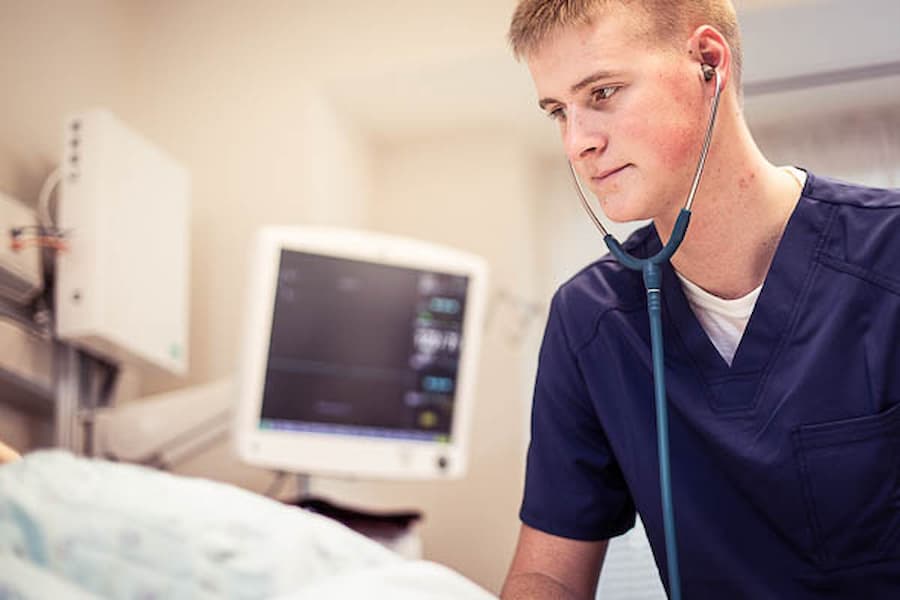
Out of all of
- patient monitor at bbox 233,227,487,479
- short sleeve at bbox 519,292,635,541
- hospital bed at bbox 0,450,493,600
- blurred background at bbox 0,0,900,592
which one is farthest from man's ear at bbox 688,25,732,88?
blurred background at bbox 0,0,900,592

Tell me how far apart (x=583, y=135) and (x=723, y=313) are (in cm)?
25

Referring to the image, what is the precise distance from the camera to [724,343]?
1.05 metres

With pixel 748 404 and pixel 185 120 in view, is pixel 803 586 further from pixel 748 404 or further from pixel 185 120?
pixel 185 120

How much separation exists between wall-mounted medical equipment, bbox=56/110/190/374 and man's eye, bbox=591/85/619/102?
1.21m

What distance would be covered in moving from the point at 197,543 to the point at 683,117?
62 cm

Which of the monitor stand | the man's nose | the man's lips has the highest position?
the man's nose

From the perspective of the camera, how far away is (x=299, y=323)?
1.92 metres

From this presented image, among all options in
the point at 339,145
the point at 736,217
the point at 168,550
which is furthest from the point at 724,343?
the point at 339,145

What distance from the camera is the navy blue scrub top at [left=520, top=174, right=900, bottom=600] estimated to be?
93 centimetres

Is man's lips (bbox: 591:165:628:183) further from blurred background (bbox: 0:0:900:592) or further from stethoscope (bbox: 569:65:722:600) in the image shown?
blurred background (bbox: 0:0:900:592)

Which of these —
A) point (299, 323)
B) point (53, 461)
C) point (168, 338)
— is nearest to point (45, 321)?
point (168, 338)

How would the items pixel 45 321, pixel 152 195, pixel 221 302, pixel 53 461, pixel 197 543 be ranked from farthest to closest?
pixel 221 302 < pixel 152 195 < pixel 45 321 < pixel 53 461 < pixel 197 543

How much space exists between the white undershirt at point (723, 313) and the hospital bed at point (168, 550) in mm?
395

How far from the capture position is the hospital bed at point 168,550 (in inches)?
30.0
